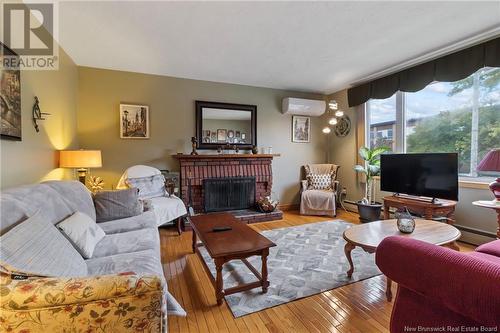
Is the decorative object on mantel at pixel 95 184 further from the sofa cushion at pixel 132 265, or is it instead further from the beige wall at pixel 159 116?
the sofa cushion at pixel 132 265

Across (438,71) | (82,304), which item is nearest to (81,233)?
(82,304)

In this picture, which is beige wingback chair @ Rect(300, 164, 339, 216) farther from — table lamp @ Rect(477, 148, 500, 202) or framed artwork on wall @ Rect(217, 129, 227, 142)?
table lamp @ Rect(477, 148, 500, 202)

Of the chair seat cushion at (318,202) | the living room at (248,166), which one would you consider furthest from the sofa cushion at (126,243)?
the chair seat cushion at (318,202)

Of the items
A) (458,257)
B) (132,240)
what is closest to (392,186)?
(458,257)

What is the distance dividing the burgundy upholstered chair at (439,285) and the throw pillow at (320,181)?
3554 mm

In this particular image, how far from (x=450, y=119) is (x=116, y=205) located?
4.35 meters

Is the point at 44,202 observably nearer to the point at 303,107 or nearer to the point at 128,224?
the point at 128,224

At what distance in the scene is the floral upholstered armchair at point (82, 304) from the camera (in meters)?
0.86

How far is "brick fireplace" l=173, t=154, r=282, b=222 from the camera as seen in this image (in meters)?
4.02

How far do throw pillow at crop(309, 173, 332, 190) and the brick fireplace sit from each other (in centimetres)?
86

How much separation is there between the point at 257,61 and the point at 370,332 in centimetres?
327

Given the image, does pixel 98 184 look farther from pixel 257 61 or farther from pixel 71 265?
pixel 257 61

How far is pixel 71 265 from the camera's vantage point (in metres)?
1.29

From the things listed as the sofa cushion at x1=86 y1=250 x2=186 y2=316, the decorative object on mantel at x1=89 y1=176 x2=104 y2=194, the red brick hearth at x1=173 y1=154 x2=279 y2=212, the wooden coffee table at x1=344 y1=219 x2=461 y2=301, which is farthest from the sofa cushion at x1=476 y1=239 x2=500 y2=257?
the decorative object on mantel at x1=89 y1=176 x2=104 y2=194
